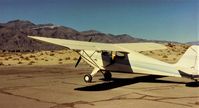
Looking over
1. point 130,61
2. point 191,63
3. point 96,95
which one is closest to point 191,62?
point 191,63

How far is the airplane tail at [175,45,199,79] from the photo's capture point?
638 inches

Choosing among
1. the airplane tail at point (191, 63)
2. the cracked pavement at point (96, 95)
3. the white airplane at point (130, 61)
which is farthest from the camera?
the white airplane at point (130, 61)

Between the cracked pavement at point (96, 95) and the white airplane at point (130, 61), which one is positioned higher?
the white airplane at point (130, 61)

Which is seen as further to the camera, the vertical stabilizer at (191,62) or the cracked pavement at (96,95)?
the vertical stabilizer at (191,62)

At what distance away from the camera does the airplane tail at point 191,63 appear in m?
16.2

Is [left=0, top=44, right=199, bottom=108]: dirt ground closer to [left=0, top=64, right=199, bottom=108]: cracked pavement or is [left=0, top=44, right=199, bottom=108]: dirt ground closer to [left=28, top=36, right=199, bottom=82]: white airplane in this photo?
[left=0, top=64, right=199, bottom=108]: cracked pavement

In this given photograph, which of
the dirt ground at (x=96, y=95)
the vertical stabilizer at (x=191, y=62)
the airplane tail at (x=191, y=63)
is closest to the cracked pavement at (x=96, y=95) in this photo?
the dirt ground at (x=96, y=95)

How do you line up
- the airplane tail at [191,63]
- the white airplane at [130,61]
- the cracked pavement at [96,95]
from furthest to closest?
the white airplane at [130,61] < the airplane tail at [191,63] < the cracked pavement at [96,95]

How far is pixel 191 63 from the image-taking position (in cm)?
1647

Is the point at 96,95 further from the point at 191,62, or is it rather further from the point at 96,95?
the point at 191,62

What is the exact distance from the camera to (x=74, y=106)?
40.1 feet

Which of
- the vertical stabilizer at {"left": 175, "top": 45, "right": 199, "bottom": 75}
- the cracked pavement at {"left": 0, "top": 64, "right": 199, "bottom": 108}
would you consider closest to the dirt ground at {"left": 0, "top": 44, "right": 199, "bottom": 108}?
the cracked pavement at {"left": 0, "top": 64, "right": 199, "bottom": 108}

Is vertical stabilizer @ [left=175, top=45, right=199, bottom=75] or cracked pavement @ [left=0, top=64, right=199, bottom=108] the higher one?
vertical stabilizer @ [left=175, top=45, right=199, bottom=75]

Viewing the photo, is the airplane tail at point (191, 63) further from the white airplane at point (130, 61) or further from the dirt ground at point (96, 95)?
the dirt ground at point (96, 95)
